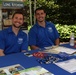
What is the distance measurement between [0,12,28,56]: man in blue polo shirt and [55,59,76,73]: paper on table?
0.94 metres

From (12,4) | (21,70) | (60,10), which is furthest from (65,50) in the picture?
(60,10)

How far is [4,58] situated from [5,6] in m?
1.83

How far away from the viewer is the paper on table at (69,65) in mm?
1930

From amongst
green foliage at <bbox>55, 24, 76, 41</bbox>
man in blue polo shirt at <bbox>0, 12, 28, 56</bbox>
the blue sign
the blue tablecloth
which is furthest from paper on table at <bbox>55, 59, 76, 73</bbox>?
green foliage at <bbox>55, 24, 76, 41</bbox>

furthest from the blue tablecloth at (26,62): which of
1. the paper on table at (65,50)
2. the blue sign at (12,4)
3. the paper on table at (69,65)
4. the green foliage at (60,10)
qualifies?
the green foliage at (60,10)

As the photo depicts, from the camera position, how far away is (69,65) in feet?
6.68

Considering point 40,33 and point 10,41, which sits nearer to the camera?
point 10,41

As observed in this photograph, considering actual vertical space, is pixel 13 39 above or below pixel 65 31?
above

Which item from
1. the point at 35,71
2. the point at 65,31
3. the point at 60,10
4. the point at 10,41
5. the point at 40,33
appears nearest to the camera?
the point at 35,71

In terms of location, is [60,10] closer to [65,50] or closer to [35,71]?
[65,50]

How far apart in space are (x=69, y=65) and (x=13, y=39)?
116cm

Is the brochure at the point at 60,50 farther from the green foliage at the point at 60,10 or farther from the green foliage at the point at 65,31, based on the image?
the green foliage at the point at 60,10

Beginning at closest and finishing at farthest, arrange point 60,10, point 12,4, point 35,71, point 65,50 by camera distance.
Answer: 1. point 35,71
2. point 65,50
3. point 12,4
4. point 60,10

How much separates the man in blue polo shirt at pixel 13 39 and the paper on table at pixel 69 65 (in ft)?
3.08
